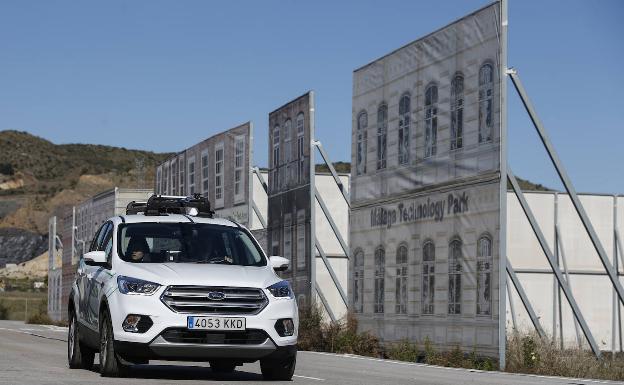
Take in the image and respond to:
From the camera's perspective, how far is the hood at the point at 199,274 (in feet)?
48.5

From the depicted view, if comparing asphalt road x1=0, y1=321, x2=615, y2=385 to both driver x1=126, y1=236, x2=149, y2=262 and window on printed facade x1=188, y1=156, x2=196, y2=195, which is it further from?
window on printed facade x1=188, y1=156, x2=196, y2=195

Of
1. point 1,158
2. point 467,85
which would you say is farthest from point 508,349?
point 1,158

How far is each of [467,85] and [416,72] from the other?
3280 mm

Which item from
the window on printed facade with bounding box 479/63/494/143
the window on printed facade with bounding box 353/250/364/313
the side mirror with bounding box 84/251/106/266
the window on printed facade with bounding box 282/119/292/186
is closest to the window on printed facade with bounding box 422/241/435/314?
the window on printed facade with bounding box 479/63/494/143

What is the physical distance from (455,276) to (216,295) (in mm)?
13728

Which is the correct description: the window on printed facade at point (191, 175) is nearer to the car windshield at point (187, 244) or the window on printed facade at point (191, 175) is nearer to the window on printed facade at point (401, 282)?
the window on printed facade at point (401, 282)

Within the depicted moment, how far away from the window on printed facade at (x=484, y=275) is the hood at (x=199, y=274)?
36.0ft

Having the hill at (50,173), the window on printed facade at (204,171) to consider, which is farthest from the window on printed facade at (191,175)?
the hill at (50,173)

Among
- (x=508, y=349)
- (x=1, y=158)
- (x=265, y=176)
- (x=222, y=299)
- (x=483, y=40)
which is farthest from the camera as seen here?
(x=1, y=158)

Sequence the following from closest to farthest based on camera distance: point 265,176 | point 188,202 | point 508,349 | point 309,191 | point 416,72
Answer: point 188,202 → point 508,349 → point 416,72 → point 309,191 → point 265,176

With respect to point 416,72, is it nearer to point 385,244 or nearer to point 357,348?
point 385,244

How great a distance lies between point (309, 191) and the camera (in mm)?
37438

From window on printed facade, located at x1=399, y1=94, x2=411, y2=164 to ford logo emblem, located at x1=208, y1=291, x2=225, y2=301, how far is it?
1669cm

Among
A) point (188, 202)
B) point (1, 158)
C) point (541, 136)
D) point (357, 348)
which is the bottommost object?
point (357, 348)
